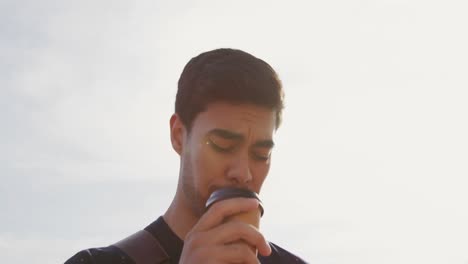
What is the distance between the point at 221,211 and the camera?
11.9 ft

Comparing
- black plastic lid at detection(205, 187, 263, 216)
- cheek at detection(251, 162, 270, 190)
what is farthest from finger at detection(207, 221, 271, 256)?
cheek at detection(251, 162, 270, 190)

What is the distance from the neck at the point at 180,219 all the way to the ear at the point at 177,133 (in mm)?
467

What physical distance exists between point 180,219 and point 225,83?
1253 millimetres

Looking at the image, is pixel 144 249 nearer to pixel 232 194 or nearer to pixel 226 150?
pixel 226 150

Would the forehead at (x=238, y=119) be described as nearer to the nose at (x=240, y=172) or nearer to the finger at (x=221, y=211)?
the nose at (x=240, y=172)

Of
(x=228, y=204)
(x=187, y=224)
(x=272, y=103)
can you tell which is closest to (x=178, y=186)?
(x=187, y=224)

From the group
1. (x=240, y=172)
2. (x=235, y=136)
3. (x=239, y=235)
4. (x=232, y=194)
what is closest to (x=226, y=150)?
(x=235, y=136)

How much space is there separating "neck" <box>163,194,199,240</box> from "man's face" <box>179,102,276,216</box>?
0.11 m

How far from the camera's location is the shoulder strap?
16.9 feet

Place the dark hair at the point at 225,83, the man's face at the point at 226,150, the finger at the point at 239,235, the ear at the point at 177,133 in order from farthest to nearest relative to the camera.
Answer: the ear at the point at 177,133, the dark hair at the point at 225,83, the man's face at the point at 226,150, the finger at the point at 239,235

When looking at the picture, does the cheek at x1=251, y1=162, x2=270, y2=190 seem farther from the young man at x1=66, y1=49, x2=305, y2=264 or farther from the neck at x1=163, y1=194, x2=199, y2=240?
the neck at x1=163, y1=194, x2=199, y2=240

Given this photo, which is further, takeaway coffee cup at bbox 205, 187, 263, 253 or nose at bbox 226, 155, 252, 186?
nose at bbox 226, 155, 252, 186

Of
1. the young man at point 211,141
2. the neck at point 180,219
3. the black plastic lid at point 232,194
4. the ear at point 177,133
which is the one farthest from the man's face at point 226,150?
the black plastic lid at point 232,194

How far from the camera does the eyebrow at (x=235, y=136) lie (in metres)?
5.03
